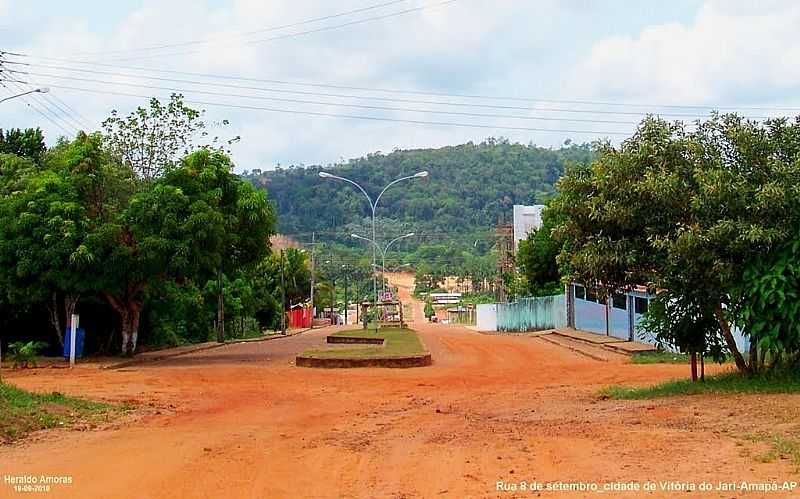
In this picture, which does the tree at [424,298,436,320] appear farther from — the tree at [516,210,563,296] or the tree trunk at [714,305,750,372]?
the tree trunk at [714,305,750,372]

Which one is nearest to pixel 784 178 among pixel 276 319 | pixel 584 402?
pixel 584 402

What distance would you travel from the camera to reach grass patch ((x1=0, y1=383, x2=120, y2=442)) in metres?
12.8

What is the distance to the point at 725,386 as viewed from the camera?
50.6ft

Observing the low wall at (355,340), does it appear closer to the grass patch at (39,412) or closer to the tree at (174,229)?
the tree at (174,229)

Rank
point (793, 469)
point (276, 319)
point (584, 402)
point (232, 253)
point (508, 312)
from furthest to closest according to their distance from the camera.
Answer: point (276, 319)
point (508, 312)
point (232, 253)
point (584, 402)
point (793, 469)

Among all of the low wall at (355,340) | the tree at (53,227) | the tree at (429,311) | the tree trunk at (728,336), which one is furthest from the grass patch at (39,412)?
the tree at (429,311)

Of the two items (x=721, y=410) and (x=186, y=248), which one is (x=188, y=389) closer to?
(x=186, y=248)

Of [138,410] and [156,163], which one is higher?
[156,163]

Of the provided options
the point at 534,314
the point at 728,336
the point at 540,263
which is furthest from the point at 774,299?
the point at 534,314

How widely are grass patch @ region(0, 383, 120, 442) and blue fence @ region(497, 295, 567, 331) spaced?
35779 mm

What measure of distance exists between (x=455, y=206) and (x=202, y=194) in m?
83.1

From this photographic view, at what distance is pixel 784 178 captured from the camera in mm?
14117

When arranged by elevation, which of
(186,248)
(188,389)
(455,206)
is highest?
(455,206)

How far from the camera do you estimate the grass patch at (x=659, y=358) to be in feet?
85.6
